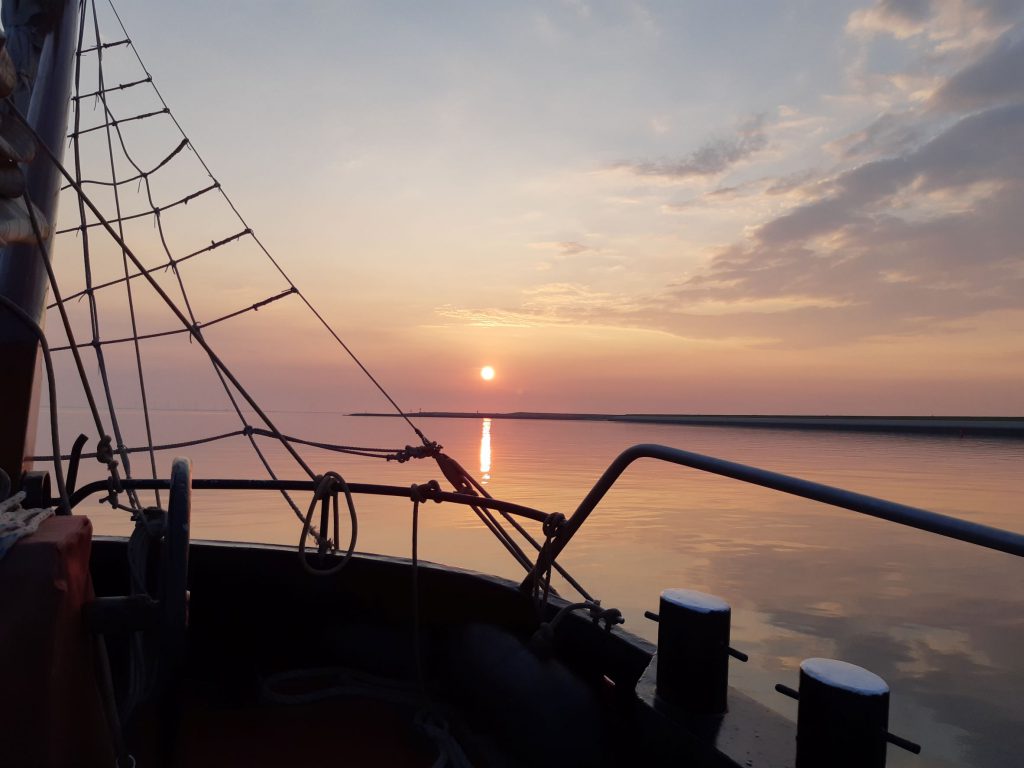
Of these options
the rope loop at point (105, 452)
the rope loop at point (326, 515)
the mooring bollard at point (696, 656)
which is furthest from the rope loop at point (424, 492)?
the rope loop at point (105, 452)

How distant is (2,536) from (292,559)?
2066 millimetres

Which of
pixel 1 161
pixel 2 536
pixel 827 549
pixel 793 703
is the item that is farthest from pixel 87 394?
pixel 827 549

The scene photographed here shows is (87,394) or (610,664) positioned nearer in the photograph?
(610,664)

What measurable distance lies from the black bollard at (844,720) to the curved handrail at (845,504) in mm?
405

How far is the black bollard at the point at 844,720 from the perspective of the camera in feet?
5.03

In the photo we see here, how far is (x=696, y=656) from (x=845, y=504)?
0.75m

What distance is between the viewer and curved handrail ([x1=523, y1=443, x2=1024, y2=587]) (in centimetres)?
122

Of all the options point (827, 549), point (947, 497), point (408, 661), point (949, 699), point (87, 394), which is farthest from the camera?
point (947, 497)

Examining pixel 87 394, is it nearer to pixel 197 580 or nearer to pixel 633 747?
pixel 197 580

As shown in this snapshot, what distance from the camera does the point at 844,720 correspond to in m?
1.55

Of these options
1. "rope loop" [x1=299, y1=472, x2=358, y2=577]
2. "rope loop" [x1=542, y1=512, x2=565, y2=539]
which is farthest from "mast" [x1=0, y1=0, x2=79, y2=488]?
"rope loop" [x1=542, y1=512, x2=565, y2=539]

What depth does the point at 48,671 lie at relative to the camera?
1.24 metres

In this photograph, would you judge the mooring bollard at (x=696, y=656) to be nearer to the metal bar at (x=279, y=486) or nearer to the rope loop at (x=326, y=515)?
the metal bar at (x=279, y=486)

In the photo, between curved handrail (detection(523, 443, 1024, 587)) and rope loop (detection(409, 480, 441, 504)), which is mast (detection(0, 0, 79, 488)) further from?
curved handrail (detection(523, 443, 1024, 587))
